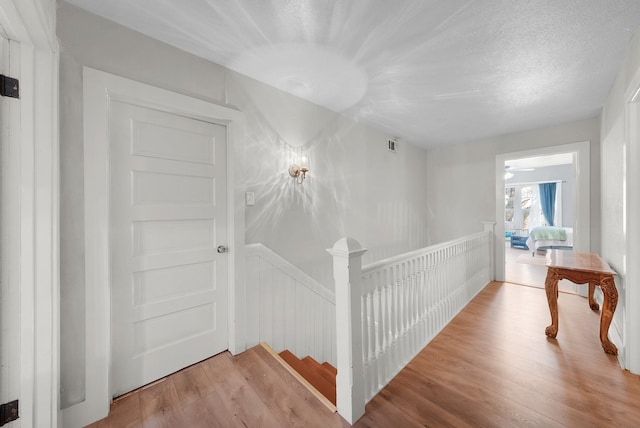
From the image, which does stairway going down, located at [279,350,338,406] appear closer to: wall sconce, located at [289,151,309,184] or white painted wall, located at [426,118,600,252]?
wall sconce, located at [289,151,309,184]

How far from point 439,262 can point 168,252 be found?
2350mm

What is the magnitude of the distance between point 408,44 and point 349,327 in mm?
1875

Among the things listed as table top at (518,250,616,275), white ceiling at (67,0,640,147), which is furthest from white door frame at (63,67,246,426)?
table top at (518,250,616,275)

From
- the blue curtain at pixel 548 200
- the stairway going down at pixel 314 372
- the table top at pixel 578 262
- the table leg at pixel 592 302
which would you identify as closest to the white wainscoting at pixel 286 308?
the stairway going down at pixel 314 372

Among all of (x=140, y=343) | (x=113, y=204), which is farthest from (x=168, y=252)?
(x=140, y=343)

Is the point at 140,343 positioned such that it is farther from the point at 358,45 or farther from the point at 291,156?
the point at 358,45

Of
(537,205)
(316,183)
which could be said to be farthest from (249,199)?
(537,205)

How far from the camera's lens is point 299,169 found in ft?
7.82

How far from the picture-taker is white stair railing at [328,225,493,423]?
1404 mm

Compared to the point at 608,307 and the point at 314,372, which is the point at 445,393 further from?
the point at 608,307

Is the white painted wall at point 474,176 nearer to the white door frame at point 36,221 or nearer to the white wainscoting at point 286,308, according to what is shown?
the white wainscoting at point 286,308

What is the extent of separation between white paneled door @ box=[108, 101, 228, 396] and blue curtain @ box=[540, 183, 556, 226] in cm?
932

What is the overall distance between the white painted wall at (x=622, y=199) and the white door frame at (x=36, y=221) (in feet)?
10.8

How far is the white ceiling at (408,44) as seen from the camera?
55.8 inches
